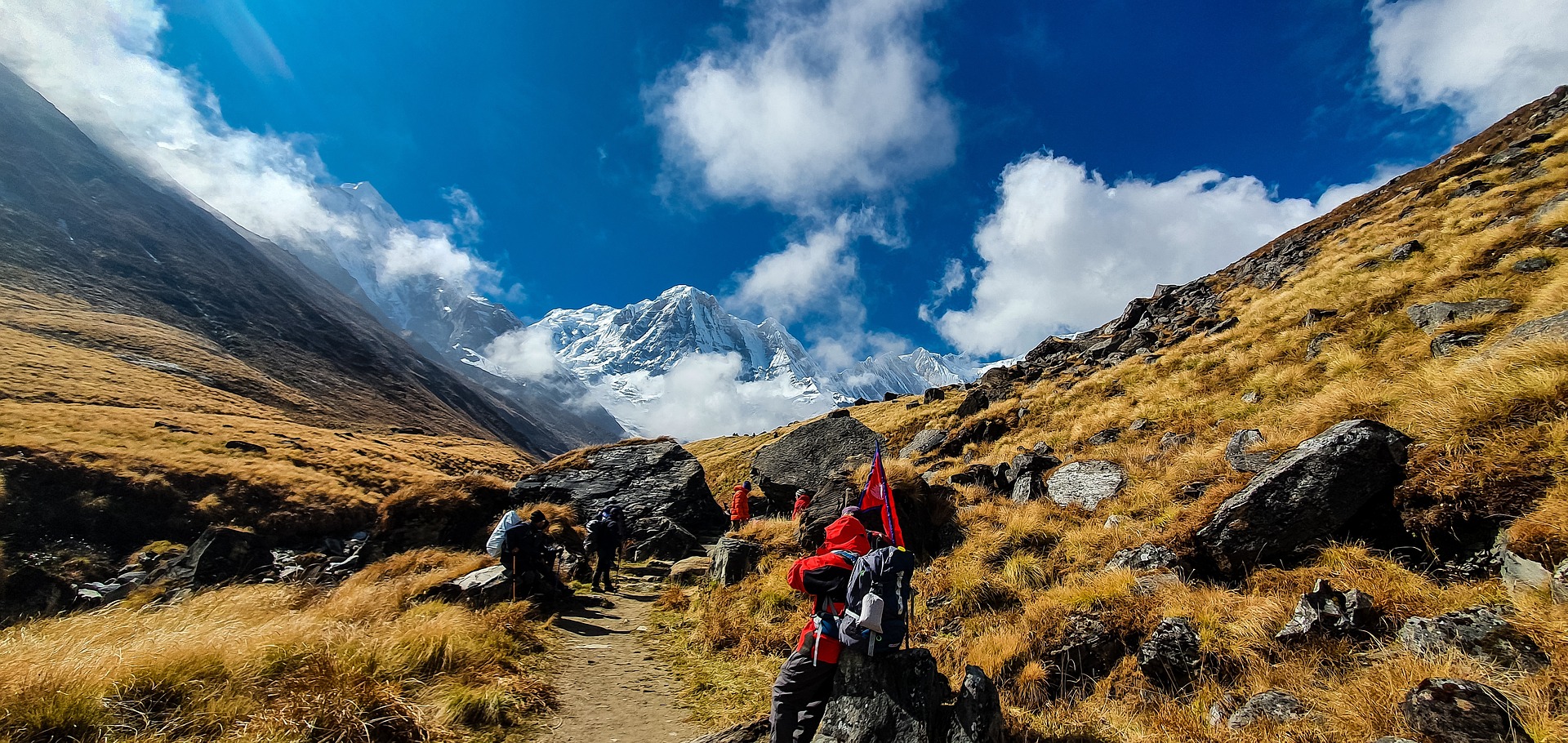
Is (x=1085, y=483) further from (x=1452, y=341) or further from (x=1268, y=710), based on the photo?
(x=1268, y=710)

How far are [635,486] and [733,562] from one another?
43.0ft

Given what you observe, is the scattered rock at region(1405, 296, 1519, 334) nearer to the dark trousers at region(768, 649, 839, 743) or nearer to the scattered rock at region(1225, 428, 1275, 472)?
the scattered rock at region(1225, 428, 1275, 472)

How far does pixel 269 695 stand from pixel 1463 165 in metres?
50.2

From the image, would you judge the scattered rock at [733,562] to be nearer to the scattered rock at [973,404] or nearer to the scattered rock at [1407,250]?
the scattered rock at [973,404]

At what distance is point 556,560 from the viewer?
1652 cm

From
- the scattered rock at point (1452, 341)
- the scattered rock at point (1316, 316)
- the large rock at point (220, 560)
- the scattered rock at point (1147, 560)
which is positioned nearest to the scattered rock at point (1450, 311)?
the scattered rock at point (1452, 341)

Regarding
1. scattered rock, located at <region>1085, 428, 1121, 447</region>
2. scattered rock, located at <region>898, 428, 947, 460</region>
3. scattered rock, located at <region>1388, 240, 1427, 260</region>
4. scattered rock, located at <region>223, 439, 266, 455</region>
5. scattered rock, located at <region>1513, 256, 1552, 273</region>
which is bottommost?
scattered rock, located at <region>1085, 428, 1121, 447</region>

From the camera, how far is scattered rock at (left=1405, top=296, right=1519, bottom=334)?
459 inches

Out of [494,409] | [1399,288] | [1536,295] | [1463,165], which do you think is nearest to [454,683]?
[1536,295]

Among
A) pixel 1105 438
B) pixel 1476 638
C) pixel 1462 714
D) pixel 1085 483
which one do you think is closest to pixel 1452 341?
pixel 1105 438

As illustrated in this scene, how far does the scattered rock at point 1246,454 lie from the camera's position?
28.1 ft

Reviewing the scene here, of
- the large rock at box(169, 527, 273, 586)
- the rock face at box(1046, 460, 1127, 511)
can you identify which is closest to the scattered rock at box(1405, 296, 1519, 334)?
the rock face at box(1046, 460, 1127, 511)

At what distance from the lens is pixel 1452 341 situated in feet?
35.9

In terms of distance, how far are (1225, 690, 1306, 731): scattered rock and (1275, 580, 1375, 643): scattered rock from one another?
89cm
